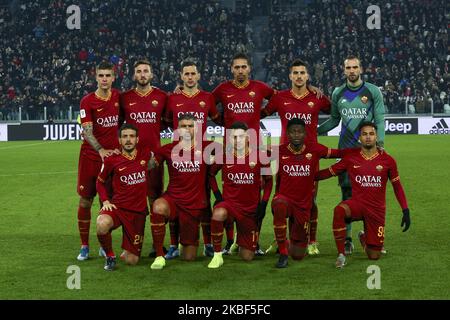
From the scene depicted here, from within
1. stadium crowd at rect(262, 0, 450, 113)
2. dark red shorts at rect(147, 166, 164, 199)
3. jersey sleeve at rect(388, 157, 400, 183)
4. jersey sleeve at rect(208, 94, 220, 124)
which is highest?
stadium crowd at rect(262, 0, 450, 113)

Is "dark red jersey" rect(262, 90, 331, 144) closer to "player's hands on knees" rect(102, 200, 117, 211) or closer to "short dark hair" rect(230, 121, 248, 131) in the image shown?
"short dark hair" rect(230, 121, 248, 131)

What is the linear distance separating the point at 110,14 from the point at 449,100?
15896 mm

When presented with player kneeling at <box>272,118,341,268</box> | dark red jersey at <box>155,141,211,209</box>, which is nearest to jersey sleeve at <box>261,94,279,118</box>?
player kneeling at <box>272,118,341,268</box>

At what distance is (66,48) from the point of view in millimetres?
33531

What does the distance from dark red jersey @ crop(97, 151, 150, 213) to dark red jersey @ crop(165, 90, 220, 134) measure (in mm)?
800

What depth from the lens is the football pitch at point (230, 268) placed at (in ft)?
21.0

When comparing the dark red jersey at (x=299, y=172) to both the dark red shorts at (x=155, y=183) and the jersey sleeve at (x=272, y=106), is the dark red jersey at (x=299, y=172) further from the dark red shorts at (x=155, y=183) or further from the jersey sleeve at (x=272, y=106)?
the dark red shorts at (x=155, y=183)

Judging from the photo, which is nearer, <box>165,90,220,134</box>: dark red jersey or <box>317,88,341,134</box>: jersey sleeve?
<box>165,90,220,134</box>: dark red jersey

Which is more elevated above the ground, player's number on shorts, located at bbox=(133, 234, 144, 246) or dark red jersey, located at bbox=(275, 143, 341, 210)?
dark red jersey, located at bbox=(275, 143, 341, 210)

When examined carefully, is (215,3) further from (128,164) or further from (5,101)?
(128,164)

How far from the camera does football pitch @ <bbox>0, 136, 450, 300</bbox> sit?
6.41 m

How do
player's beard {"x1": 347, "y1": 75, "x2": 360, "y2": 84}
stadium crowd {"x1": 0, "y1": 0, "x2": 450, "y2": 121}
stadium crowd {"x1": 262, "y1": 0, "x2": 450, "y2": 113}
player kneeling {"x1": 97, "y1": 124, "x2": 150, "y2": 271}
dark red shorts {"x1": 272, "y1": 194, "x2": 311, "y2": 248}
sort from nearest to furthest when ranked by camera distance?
player kneeling {"x1": 97, "y1": 124, "x2": 150, "y2": 271} → dark red shorts {"x1": 272, "y1": 194, "x2": 311, "y2": 248} → player's beard {"x1": 347, "y1": 75, "x2": 360, "y2": 84} → stadium crowd {"x1": 262, "y1": 0, "x2": 450, "y2": 113} → stadium crowd {"x1": 0, "y1": 0, "x2": 450, "y2": 121}

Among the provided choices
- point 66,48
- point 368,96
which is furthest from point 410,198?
point 66,48

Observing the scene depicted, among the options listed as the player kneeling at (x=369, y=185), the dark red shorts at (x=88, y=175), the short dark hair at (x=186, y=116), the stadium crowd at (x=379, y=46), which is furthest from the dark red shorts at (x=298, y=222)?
the stadium crowd at (x=379, y=46)
